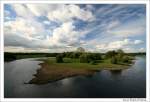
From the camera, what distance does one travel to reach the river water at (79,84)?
1.91 m

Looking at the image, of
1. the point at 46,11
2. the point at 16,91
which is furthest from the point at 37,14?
the point at 16,91

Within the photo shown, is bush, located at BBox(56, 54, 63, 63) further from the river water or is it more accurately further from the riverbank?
the river water

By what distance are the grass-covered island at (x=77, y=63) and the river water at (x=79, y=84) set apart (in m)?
0.04

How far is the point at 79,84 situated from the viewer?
1.93 meters

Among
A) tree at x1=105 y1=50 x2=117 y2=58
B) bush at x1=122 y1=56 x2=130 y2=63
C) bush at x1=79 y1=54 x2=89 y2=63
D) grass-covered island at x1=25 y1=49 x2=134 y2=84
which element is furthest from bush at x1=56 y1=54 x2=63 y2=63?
bush at x1=122 y1=56 x2=130 y2=63

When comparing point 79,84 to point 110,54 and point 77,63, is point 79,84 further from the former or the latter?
point 110,54

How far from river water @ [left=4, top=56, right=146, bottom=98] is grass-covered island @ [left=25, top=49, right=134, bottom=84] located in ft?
0.12

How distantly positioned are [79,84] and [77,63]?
0.14 metres

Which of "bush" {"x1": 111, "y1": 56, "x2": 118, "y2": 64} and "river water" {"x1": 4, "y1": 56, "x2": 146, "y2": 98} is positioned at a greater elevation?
"bush" {"x1": 111, "y1": 56, "x2": 118, "y2": 64}

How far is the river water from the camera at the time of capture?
1.91 meters

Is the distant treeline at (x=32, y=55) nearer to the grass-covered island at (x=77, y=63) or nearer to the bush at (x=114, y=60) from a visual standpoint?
the grass-covered island at (x=77, y=63)

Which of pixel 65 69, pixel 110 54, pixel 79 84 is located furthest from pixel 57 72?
pixel 110 54

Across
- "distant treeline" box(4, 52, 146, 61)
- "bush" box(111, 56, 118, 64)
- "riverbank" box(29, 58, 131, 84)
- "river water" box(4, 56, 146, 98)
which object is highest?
"distant treeline" box(4, 52, 146, 61)

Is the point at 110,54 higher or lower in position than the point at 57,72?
higher
